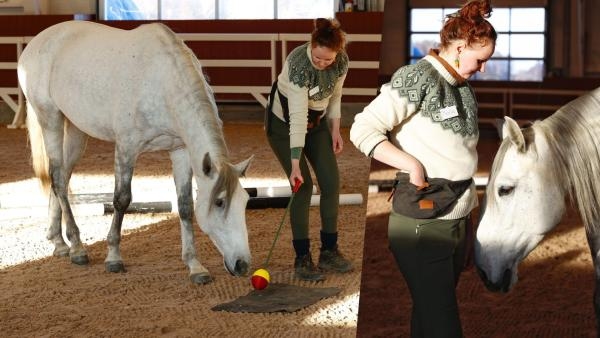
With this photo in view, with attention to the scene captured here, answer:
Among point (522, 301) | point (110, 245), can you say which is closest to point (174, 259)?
point (110, 245)

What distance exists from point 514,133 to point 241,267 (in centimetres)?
158

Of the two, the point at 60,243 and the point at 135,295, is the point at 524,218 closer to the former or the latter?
the point at 135,295

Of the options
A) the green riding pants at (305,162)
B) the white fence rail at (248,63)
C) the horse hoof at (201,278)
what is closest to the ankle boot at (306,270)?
the green riding pants at (305,162)

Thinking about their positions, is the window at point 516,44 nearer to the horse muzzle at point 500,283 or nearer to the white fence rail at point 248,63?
the horse muzzle at point 500,283

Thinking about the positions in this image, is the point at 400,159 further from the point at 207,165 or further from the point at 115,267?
the point at 115,267

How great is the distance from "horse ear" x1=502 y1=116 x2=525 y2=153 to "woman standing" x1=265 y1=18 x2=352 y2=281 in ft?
4.54

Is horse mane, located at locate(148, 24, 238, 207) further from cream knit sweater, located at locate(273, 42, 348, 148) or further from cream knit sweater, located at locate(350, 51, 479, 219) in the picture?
cream knit sweater, located at locate(350, 51, 479, 219)

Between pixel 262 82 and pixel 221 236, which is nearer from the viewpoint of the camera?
pixel 221 236

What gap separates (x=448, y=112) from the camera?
2.44 meters

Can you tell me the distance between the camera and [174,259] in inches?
185

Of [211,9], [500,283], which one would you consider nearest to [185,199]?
[500,283]

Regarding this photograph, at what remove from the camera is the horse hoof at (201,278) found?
13.7 feet

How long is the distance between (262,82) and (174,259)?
7437 millimetres

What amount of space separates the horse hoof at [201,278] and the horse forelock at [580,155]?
2082mm
